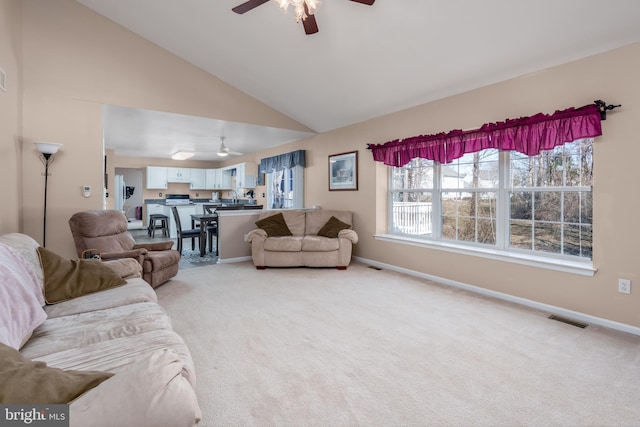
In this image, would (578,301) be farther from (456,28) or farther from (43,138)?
(43,138)

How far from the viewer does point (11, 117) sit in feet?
11.1

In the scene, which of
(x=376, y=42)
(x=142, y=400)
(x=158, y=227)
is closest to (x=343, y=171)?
(x=376, y=42)

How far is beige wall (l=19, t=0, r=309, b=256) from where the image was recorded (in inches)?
152

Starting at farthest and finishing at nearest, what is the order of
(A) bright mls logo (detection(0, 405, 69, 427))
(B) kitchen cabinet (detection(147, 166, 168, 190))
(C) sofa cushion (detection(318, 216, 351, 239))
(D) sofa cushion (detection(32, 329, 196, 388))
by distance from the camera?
(B) kitchen cabinet (detection(147, 166, 168, 190)) → (C) sofa cushion (detection(318, 216, 351, 239)) → (D) sofa cushion (detection(32, 329, 196, 388)) → (A) bright mls logo (detection(0, 405, 69, 427))

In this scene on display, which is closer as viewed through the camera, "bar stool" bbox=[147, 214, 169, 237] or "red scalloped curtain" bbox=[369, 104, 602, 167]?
"red scalloped curtain" bbox=[369, 104, 602, 167]

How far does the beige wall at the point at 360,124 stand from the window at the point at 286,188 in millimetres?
1385

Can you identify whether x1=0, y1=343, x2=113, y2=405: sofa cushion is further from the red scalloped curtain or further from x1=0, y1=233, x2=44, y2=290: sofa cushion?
the red scalloped curtain

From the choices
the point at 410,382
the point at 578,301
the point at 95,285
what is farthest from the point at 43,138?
the point at 578,301

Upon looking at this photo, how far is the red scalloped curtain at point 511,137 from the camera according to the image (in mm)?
2865

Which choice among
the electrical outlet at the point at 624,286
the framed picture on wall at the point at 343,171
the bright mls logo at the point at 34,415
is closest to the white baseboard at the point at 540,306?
the electrical outlet at the point at 624,286

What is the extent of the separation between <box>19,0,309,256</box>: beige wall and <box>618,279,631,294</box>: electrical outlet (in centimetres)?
553

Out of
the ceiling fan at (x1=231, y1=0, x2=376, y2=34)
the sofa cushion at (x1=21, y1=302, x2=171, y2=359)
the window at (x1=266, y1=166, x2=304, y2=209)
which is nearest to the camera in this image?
the sofa cushion at (x1=21, y1=302, x2=171, y2=359)

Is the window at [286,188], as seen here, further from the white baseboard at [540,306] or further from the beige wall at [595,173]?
the white baseboard at [540,306]

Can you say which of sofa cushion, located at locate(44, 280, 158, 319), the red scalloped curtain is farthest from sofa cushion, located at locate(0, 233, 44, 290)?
the red scalloped curtain
